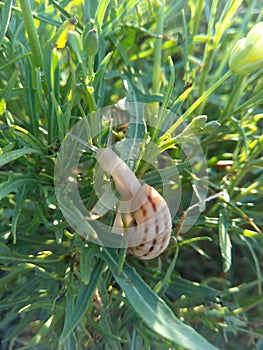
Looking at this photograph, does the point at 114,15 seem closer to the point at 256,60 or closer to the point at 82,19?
the point at 82,19

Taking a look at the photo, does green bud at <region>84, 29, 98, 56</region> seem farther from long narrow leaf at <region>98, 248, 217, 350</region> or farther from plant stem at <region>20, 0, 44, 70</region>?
long narrow leaf at <region>98, 248, 217, 350</region>

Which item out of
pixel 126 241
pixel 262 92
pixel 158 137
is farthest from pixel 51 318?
pixel 262 92

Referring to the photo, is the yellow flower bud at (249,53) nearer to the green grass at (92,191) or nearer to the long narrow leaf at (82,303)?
the green grass at (92,191)

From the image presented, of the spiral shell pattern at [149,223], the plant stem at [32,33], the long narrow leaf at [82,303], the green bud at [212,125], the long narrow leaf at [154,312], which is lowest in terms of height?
the long narrow leaf at [82,303]

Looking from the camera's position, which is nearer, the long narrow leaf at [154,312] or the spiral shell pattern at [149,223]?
the long narrow leaf at [154,312]

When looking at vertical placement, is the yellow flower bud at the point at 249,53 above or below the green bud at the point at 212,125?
above

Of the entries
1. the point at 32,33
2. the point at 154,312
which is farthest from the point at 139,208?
the point at 32,33

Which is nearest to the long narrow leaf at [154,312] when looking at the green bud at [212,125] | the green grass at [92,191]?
the green grass at [92,191]

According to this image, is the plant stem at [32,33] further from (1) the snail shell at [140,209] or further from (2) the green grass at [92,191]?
(1) the snail shell at [140,209]
